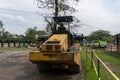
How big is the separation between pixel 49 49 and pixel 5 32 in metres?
111

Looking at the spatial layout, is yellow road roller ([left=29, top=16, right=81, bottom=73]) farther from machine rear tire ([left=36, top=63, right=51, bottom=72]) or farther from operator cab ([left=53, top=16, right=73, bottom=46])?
machine rear tire ([left=36, top=63, right=51, bottom=72])

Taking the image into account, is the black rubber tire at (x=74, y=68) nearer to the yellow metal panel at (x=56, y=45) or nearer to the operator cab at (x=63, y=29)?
the yellow metal panel at (x=56, y=45)

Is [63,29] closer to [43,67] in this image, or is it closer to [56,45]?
[43,67]

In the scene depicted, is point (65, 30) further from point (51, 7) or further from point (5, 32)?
point (5, 32)

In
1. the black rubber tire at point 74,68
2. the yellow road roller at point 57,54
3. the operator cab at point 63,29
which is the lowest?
the black rubber tire at point 74,68

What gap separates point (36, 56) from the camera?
1384cm

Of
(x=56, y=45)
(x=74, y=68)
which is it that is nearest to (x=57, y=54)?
(x=56, y=45)

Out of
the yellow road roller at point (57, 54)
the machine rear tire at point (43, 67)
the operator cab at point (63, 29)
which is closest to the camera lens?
the yellow road roller at point (57, 54)

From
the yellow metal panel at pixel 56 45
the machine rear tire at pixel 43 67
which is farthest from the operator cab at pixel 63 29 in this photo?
the machine rear tire at pixel 43 67

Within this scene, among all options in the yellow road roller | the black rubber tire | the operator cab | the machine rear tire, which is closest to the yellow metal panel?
the yellow road roller

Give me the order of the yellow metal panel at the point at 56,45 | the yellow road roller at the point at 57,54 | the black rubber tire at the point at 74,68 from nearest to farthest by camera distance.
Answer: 1. the yellow road roller at the point at 57,54
2. the yellow metal panel at the point at 56,45
3. the black rubber tire at the point at 74,68

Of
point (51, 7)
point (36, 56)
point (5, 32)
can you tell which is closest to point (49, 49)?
point (36, 56)

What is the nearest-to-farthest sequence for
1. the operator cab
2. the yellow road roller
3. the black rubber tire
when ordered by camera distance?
the yellow road roller, the black rubber tire, the operator cab

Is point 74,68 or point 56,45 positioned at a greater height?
point 56,45
